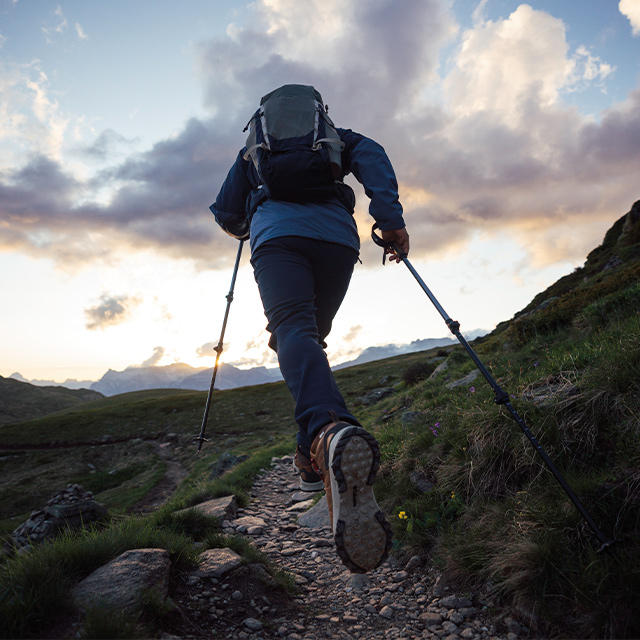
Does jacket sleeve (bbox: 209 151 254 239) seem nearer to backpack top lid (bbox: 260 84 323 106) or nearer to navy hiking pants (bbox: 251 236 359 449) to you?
backpack top lid (bbox: 260 84 323 106)

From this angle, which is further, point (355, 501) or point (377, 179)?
point (377, 179)

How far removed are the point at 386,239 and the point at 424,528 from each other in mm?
2827

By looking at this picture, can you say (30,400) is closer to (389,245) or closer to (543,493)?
(389,245)

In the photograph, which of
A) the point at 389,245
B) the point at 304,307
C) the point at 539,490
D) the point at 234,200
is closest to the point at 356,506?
the point at 304,307

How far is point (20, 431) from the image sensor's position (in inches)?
1982

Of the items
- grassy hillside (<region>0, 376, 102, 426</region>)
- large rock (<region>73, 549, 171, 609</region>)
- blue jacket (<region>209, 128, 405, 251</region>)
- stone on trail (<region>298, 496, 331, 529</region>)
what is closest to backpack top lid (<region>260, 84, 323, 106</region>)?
blue jacket (<region>209, 128, 405, 251</region>)

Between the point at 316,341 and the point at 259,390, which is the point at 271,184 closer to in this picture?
the point at 316,341

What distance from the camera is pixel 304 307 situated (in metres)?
3.13

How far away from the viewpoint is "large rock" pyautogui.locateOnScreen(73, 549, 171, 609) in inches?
91.5

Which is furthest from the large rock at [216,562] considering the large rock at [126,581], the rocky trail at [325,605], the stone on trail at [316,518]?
the stone on trail at [316,518]

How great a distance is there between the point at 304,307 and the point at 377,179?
1338 millimetres

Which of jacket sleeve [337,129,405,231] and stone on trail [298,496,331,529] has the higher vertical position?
jacket sleeve [337,129,405,231]

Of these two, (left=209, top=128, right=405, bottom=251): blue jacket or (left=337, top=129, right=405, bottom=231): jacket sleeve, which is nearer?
(left=209, top=128, right=405, bottom=251): blue jacket

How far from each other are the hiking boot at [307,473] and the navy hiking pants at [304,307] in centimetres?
14
